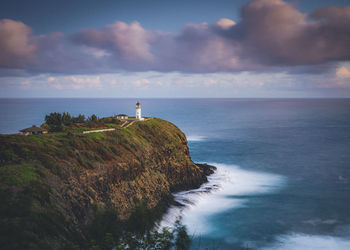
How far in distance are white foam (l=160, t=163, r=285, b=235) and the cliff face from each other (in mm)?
3342

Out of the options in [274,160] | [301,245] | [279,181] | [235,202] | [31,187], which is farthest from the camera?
[274,160]

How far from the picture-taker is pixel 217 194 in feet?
156

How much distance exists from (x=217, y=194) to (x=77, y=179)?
29.1 metres

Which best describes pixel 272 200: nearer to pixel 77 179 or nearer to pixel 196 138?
pixel 77 179

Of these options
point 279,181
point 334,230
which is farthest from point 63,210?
point 279,181

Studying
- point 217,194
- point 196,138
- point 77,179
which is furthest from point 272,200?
point 196,138

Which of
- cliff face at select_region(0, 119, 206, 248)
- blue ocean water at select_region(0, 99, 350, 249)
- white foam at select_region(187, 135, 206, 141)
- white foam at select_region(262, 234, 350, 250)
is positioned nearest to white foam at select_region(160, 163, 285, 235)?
blue ocean water at select_region(0, 99, 350, 249)

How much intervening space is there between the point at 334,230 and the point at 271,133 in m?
90.5

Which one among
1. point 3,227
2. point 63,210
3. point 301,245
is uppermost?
point 3,227

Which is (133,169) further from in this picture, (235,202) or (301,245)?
(301,245)

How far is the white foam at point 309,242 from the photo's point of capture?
104ft

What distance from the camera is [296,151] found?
278 feet

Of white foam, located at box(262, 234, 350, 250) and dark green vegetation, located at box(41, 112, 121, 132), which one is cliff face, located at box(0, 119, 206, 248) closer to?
dark green vegetation, located at box(41, 112, 121, 132)

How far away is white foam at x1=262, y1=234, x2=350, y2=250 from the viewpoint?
1244 inches
